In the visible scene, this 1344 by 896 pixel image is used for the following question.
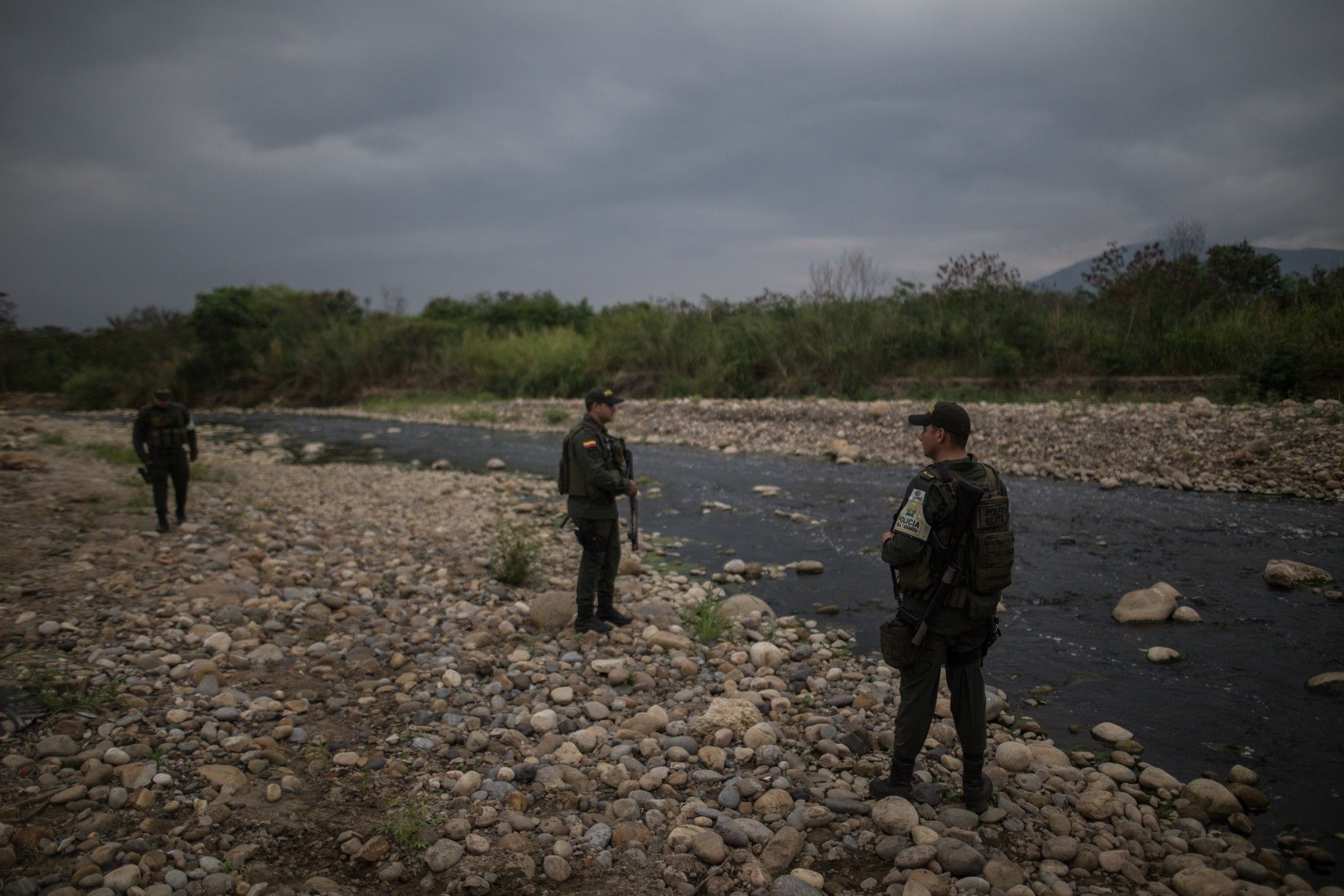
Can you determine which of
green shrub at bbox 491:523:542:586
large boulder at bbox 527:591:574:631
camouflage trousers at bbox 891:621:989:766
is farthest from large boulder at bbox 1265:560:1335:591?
green shrub at bbox 491:523:542:586

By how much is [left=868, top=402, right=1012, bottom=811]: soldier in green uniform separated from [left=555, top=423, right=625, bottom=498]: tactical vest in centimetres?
294

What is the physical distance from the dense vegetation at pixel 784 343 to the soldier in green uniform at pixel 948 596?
15.4 meters

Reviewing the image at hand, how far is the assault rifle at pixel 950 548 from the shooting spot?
11.6 ft

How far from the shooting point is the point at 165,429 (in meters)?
8.95

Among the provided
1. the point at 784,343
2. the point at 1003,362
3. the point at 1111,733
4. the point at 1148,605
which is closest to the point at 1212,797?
the point at 1111,733

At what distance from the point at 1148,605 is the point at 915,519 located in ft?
14.8

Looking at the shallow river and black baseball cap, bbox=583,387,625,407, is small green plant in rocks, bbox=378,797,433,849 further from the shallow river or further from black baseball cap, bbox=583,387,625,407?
the shallow river

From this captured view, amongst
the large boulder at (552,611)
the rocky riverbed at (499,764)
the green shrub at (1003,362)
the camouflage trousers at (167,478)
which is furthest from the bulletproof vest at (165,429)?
the green shrub at (1003,362)

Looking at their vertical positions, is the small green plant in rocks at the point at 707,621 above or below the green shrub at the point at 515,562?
below

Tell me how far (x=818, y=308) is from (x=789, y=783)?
21.0m

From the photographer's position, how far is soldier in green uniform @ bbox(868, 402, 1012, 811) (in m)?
3.58

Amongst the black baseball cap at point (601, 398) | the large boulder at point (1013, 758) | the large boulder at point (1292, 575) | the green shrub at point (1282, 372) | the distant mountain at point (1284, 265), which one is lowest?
the large boulder at point (1013, 758)

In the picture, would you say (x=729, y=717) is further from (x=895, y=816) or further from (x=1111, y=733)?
(x=1111, y=733)

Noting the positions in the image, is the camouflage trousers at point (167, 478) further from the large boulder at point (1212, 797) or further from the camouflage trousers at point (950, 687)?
the large boulder at point (1212, 797)
